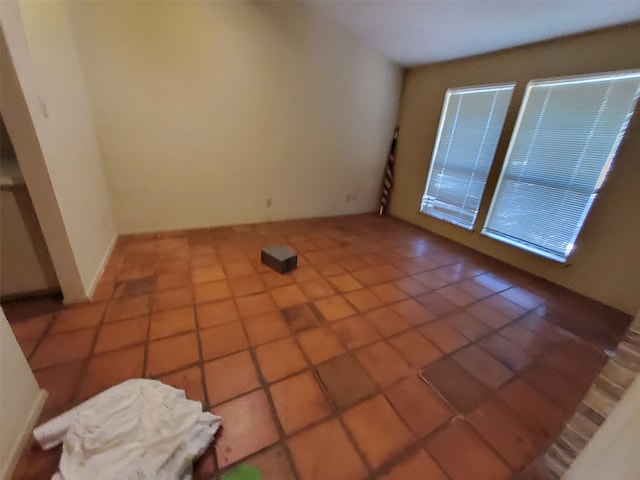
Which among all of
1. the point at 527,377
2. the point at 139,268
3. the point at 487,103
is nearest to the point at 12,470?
the point at 139,268

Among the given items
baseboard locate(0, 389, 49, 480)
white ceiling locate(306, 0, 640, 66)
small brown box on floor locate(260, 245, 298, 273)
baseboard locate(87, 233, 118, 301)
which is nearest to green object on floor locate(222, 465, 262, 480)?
baseboard locate(0, 389, 49, 480)

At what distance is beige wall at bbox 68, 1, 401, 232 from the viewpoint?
2398mm

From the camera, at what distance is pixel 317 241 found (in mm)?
3072

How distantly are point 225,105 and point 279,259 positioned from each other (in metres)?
1.85

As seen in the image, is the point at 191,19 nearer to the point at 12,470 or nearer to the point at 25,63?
the point at 25,63

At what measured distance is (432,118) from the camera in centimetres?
352

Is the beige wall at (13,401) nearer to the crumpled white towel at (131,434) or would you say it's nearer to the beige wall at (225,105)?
the crumpled white towel at (131,434)

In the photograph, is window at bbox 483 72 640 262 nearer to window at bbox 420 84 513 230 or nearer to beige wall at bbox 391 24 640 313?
beige wall at bbox 391 24 640 313

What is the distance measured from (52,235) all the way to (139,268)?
2.35ft

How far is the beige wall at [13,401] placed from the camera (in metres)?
0.90

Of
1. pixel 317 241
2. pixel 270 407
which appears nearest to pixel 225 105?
pixel 317 241

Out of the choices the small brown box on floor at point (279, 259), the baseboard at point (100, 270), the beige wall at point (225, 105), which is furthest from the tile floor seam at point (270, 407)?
the beige wall at point (225, 105)

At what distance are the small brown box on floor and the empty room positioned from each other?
0.11 ft

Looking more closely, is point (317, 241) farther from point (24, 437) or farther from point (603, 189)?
point (603, 189)
